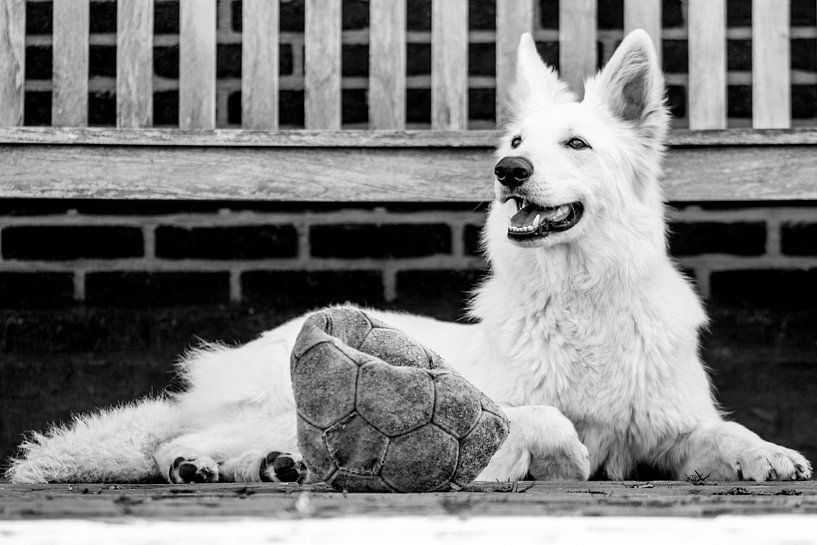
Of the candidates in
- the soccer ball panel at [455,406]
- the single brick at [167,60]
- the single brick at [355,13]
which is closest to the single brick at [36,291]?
the single brick at [167,60]

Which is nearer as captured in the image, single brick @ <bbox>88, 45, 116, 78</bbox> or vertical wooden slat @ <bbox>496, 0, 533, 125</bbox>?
vertical wooden slat @ <bbox>496, 0, 533, 125</bbox>

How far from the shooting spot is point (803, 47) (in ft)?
15.6

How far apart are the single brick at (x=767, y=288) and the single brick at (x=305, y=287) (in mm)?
1692

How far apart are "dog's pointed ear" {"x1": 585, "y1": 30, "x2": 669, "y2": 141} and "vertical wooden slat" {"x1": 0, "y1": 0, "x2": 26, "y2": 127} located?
2.20 meters

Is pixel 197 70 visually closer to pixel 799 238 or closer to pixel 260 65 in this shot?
pixel 260 65

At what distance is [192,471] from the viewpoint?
307 centimetres

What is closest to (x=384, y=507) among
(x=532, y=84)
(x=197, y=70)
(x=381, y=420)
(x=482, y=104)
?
(x=381, y=420)

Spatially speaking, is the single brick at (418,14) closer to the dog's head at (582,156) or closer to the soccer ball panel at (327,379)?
the dog's head at (582,156)

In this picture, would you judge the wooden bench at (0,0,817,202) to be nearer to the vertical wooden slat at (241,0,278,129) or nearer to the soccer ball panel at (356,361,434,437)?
the vertical wooden slat at (241,0,278,129)

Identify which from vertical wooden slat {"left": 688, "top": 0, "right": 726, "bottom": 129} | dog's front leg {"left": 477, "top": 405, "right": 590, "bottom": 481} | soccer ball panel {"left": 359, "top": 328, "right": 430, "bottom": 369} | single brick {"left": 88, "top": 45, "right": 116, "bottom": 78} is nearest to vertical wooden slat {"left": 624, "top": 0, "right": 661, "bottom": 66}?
vertical wooden slat {"left": 688, "top": 0, "right": 726, "bottom": 129}

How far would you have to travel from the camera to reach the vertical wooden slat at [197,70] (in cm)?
379

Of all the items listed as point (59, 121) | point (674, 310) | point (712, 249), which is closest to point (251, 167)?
point (59, 121)

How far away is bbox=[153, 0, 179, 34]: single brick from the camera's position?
15.7 feet

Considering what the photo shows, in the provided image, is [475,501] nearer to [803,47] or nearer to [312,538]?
[312,538]
